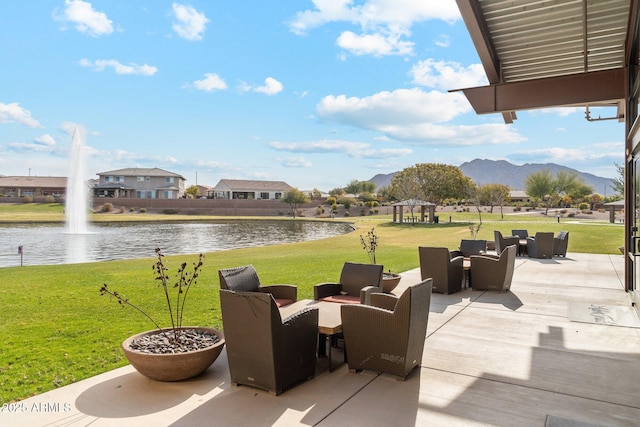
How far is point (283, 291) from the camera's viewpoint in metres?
5.36

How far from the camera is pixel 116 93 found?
4734 cm

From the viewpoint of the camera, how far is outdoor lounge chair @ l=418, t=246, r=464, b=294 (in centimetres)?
791

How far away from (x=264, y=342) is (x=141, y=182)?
8585 centimetres

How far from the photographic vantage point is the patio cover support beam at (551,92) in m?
7.74

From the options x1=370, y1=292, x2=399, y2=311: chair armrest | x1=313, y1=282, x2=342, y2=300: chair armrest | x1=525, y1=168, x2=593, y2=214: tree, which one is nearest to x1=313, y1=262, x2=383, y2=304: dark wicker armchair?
x1=313, y1=282, x2=342, y2=300: chair armrest

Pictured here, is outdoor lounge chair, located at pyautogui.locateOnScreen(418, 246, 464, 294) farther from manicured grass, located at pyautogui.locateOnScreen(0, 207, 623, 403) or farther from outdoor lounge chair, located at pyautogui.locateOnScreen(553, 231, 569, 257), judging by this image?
outdoor lounge chair, located at pyautogui.locateOnScreen(553, 231, 569, 257)

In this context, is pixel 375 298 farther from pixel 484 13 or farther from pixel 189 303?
pixel 484 13

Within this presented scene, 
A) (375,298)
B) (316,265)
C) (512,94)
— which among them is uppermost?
(512,94)

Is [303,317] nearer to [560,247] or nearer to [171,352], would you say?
[171,352]

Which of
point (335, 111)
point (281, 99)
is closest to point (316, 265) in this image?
point (335, 111)

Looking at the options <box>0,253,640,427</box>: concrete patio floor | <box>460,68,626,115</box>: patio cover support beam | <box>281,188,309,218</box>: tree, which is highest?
<box>460,68,626,115</box>: patio cover support beam

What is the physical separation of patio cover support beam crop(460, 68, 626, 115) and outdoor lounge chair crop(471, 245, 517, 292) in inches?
Result: 105

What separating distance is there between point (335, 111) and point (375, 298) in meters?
30.8

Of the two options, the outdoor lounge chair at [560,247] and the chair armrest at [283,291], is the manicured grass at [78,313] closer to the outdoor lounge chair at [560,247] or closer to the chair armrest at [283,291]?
the chair armrest at [283,291]
